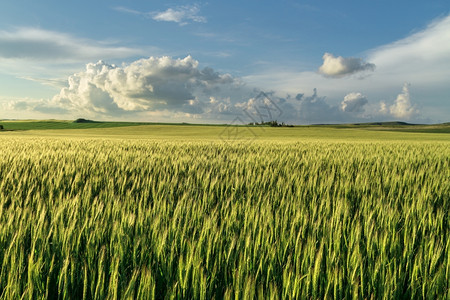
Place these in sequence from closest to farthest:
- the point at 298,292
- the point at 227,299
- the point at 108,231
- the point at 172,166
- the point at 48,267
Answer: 1. the point at 227,299
2. the point at 298,292
3. the point at 48,267
4. the point at 108,231
5. the point at 172,166

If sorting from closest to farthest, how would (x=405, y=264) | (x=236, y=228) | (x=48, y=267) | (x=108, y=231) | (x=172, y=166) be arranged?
(x=48, y=267) → (x=405, y=264) → (x=108, y=231) → (x=236, y=228) → (x=172, y=166)

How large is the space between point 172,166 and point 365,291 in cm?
405

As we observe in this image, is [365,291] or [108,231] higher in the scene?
[108,231]

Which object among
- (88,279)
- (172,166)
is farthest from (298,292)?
(172,166)

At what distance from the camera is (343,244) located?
1.98 meters

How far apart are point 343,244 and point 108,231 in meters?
1.51

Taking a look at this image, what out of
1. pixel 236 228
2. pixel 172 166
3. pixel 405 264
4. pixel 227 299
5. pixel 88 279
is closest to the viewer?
pixel 227 299

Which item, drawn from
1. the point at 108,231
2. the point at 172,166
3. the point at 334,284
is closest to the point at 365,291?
the point at 334,284

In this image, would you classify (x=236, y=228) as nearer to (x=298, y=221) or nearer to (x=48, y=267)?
(x=298, y=221)

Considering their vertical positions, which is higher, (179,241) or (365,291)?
(179,241)

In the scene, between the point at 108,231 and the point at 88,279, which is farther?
the point at 108,231

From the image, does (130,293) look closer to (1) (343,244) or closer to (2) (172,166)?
(1) (343,244)

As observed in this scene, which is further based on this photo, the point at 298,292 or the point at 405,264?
the point at 405,264

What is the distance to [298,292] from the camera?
1.29 m
